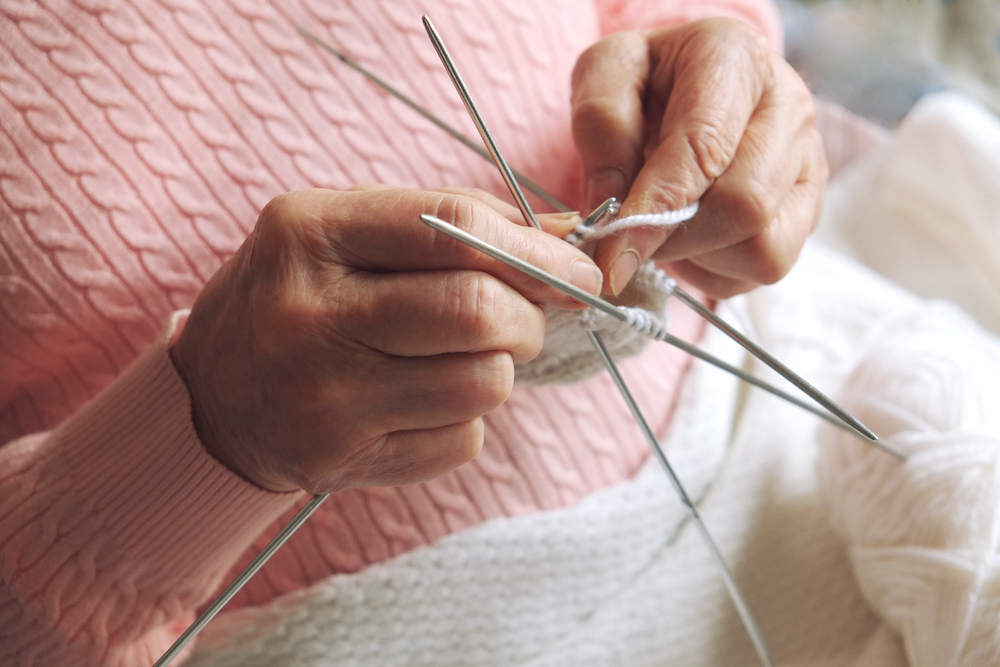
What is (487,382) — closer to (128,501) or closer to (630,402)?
(630,402)

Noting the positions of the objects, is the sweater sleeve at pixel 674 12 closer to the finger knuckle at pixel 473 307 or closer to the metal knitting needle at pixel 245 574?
the finger knuckle at pixel 473 307

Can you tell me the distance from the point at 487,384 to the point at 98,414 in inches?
12.8

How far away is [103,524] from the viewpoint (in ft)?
1.84

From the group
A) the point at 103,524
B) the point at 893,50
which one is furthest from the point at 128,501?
the point at 893,50

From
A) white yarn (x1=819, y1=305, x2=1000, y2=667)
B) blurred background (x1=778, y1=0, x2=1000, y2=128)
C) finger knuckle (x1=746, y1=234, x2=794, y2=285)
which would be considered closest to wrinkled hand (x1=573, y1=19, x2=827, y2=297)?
finger knuckle (x1=746, y1=234, x2=794, y2=285)

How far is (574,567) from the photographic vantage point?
2.33 feet

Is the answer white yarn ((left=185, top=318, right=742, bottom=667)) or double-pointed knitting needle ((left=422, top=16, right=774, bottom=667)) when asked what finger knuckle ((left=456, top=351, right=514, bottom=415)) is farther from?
white yarn ((left=185, top=318, right=742, bottom=667))

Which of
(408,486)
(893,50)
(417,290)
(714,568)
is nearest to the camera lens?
(417,290)

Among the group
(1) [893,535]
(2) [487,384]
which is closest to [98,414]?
(2) [487,384]

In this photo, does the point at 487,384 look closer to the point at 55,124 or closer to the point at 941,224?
the point at 55,124

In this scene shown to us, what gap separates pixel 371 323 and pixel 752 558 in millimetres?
537

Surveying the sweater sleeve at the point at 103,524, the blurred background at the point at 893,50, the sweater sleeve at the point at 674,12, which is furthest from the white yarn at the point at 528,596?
the blurred background at the point at 893,50

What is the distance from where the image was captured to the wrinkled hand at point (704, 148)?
53cm

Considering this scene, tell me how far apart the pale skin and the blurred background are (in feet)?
2.78
